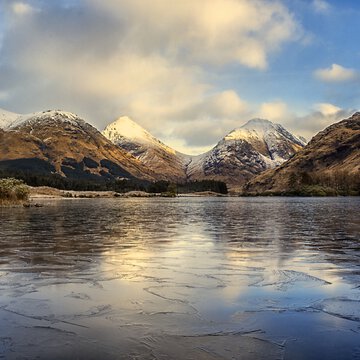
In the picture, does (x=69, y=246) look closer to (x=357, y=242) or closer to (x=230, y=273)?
(x=230, y=273)

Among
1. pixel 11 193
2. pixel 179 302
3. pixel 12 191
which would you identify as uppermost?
pixel 12 191

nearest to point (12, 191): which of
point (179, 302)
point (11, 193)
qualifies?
point (11, 193)

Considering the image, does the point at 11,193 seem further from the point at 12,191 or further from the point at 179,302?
the point at 179,302

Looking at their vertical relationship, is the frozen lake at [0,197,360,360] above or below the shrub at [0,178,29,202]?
below

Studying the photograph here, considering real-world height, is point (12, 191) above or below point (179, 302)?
above

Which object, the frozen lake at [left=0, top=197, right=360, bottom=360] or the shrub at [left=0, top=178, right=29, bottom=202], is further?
the shrub at [left=0, top=178, right=29, bottom=202]

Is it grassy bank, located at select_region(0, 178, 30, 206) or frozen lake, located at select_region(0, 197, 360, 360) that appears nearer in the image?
frozen lake, located at select_region(0, 197, 360, 360)

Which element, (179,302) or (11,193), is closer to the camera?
(179,302)

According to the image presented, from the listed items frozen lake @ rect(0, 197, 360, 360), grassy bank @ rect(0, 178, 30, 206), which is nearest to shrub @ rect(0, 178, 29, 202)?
grassy bank @ rect(0, 178, 30, 206)

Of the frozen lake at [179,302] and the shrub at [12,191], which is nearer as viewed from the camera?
the frozen lake at [179,302]

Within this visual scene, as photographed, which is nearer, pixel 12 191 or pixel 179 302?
pixel 179 302

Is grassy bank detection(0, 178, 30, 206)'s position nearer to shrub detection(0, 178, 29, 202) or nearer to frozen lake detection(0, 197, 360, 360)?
shrub detection(0, 178, 29, 202)

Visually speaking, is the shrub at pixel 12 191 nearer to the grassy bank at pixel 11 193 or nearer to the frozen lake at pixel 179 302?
the grassy bank at pixel 11 193

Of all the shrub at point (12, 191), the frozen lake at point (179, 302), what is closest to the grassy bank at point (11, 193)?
the shrub at point (12, 191)
